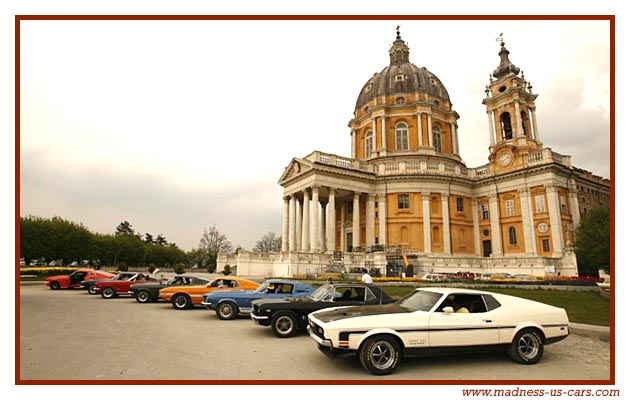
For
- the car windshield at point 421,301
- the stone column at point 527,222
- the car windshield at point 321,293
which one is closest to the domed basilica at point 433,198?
the stone column at point 527,222

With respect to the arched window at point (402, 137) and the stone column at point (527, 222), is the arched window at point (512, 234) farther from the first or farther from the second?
the arched window at point (402, 137)

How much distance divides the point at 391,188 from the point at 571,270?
57.9 ft

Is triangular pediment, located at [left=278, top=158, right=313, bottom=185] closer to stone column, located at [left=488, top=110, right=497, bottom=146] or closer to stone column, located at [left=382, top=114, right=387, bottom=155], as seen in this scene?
stone column, located at [left=382, top=114, right=387, bottom=155]

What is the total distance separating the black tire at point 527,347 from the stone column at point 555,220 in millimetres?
32026

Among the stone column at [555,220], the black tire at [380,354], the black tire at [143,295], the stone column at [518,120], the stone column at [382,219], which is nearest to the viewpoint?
the black tire at [380,354]

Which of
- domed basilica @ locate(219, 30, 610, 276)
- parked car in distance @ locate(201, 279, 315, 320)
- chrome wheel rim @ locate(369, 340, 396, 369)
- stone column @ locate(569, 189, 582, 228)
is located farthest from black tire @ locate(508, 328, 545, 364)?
stone column @ locate(569, 189, 582, 228)

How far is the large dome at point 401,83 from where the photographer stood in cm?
4806

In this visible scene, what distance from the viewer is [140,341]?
833 cm

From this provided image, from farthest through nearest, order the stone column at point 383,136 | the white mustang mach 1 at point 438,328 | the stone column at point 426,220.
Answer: the stone column at point 383,136 → the stone column at point 426,220 → the white mustang mach 1 at point 438,328

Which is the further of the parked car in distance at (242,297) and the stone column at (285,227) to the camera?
the stone column at (285,227)

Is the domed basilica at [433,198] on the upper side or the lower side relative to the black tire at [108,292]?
upper

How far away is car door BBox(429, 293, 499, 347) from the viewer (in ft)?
21.2

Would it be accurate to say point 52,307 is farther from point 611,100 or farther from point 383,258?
point 383,258

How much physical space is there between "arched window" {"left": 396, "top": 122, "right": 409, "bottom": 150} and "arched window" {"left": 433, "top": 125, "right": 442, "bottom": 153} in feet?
12.6
